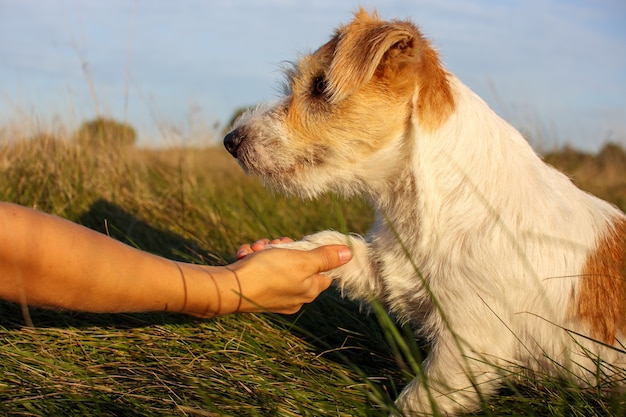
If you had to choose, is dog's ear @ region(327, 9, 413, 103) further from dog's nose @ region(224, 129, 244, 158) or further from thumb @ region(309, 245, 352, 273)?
thumb @ region(309, 245, 352, 273)

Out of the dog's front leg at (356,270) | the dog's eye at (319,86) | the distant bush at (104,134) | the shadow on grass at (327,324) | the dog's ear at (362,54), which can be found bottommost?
the shadow on grass at (327,324)

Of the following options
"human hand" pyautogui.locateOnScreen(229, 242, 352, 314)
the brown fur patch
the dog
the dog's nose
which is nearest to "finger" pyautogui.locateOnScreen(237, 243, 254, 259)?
"human hand" pyautogui.locateOnScreen(229, 242, 352, 314)

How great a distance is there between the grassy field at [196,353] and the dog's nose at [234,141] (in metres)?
0.60

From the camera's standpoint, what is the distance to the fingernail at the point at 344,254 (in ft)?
8.13

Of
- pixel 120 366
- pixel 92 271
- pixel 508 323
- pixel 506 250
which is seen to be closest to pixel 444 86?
pixel 506 250

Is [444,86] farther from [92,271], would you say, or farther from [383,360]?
[92,271]

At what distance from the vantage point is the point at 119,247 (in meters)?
2.06

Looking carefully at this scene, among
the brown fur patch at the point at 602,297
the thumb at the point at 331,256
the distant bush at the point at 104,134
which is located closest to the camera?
the brown fur patch at the point at 602,297

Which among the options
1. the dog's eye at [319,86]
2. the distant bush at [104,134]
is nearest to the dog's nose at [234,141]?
the dog's eye at [319,86]

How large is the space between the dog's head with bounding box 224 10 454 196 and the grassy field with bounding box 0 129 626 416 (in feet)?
1.01

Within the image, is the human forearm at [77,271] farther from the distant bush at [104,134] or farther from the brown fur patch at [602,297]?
the distant bush at [104,134]

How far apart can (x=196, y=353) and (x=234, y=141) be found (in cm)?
92

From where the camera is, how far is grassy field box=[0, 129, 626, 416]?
203 centimetres

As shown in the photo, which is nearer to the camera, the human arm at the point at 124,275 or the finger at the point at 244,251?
the human arm at the point at 124,275
